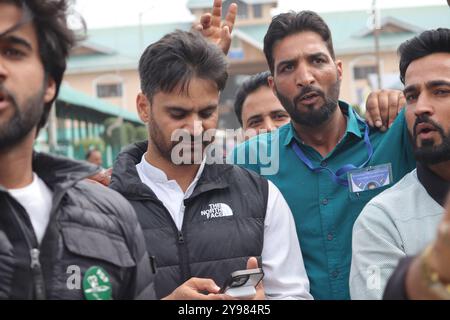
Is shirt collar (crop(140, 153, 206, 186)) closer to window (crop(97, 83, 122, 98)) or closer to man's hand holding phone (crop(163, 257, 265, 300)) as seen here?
man's hand holding phone (crop(163, 257, 265, 300))

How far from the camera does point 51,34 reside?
2025 mm

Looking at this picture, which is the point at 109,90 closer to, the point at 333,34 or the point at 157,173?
the point at 333,34

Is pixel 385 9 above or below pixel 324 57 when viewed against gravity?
below

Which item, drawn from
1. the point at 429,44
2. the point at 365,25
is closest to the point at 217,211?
→ the point at 429,44

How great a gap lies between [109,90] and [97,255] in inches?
1569

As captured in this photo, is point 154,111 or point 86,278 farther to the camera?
point 154,111

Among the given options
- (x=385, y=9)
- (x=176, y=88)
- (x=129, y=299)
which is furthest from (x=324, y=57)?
(x=385, y=9)

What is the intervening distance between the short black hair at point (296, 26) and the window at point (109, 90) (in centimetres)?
3765

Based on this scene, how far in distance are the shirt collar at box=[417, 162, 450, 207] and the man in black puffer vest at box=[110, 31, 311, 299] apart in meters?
0.53

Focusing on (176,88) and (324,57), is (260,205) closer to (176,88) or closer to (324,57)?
(176,88)

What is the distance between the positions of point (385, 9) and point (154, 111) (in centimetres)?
4583

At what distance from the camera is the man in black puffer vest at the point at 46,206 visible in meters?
1.79
